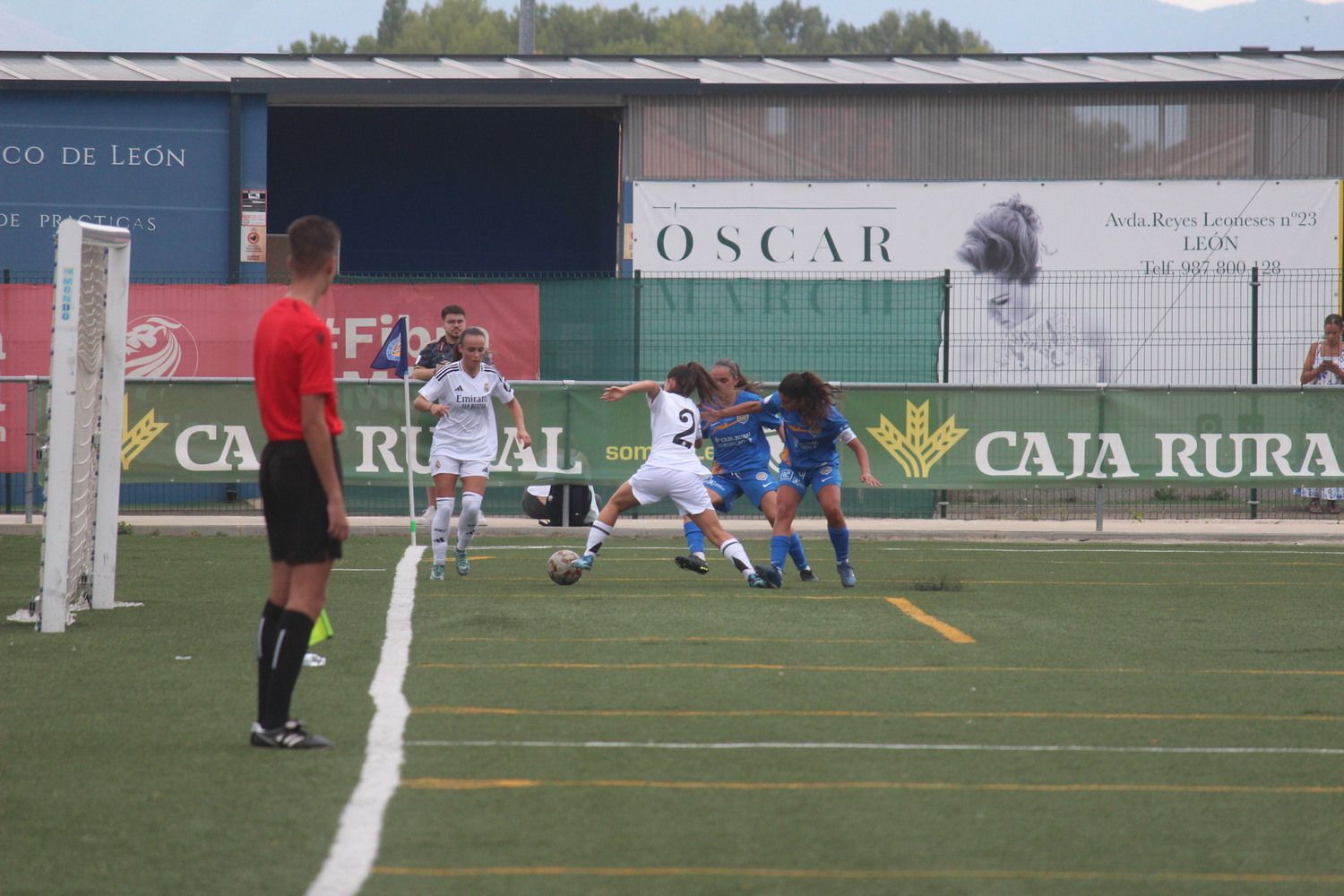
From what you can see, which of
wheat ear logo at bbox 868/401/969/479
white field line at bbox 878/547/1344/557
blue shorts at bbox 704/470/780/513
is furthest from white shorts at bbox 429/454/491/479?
wheat ear logo at bbox 868/401/969/479

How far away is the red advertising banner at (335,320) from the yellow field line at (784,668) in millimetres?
10920

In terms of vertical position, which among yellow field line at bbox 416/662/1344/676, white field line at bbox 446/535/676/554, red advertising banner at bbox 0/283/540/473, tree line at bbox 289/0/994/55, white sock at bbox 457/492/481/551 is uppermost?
tree line at bbox 289/0/994/55

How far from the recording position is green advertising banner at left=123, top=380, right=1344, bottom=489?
17.4m

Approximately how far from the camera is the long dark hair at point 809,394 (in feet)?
39.4

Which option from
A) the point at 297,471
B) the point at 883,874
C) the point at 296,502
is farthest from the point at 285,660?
the point at 883,874

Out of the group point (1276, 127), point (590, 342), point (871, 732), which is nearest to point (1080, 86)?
point (1276, 127)

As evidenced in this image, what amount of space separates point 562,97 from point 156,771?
59.2 feet

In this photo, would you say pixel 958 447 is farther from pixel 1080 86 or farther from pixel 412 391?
pixel 1080 86

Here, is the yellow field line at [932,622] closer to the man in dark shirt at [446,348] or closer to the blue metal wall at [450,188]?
the man in dark shirt at [446,348]

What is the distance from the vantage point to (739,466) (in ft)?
43.4

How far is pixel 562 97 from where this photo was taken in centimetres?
2300

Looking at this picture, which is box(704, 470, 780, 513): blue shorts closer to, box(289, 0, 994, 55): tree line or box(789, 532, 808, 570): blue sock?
box(789, 532, 808, 570): blue sock

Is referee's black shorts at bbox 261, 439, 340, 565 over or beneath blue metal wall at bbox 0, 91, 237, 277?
beneath

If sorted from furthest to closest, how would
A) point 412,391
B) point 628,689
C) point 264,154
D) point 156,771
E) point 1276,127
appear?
point 1276,127 → point 264,154 → point 412,391 → point 628,689 → point 156,771
